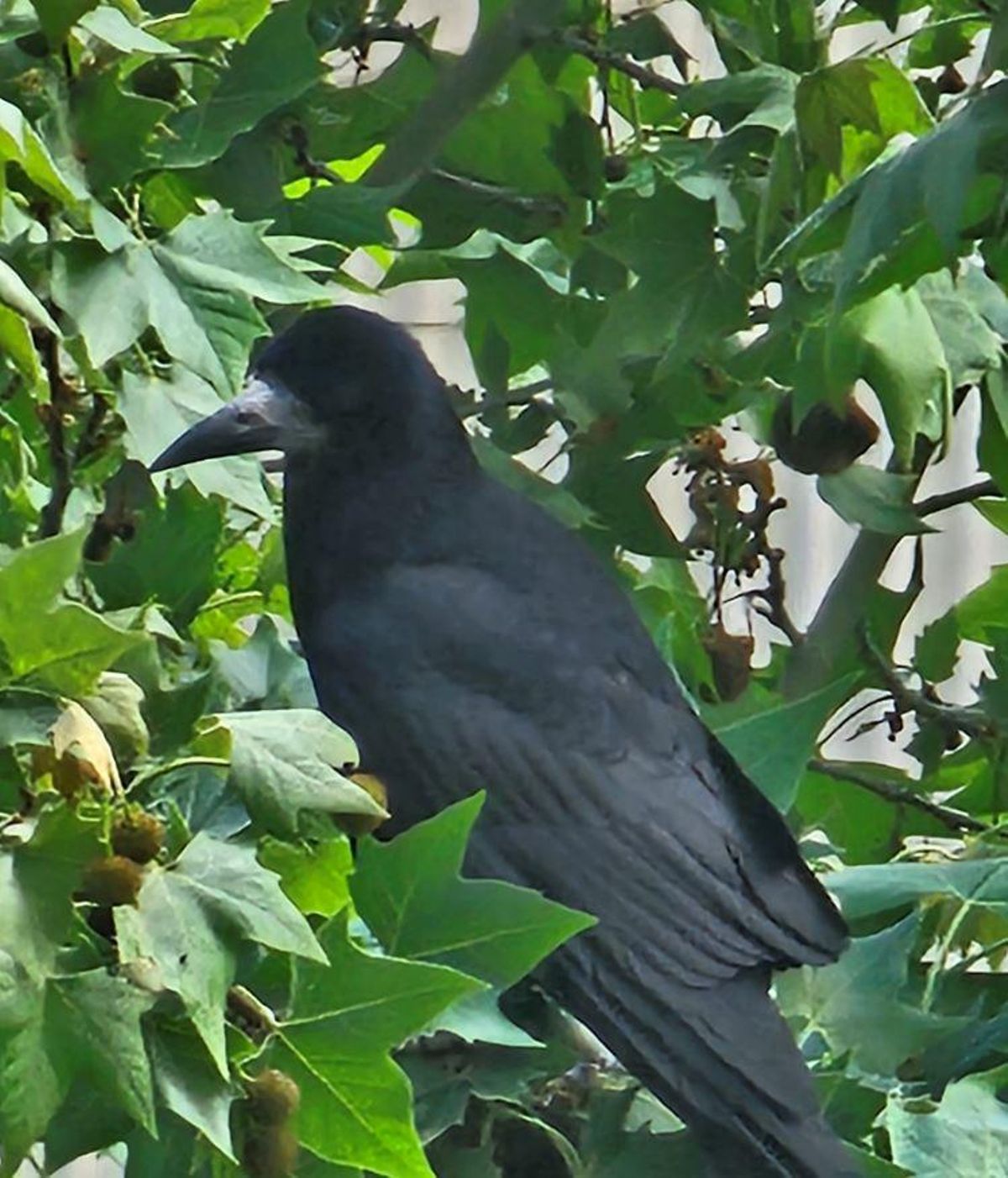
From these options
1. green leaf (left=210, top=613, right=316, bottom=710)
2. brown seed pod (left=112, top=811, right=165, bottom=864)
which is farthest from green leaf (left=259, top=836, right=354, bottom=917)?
green leaf (left=210, top=613, right=316, bottom=710)

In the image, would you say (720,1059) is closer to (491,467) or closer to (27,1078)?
(491,467)

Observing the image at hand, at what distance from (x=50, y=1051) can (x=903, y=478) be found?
716 mm

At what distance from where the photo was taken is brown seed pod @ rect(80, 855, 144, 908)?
0.68 metres

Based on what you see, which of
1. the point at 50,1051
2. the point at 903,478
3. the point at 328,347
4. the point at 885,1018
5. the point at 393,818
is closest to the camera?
the point at 50,1051

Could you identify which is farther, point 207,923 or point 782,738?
point 782,738

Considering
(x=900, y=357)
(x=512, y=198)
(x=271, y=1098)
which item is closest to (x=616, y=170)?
(x=512, y=198)

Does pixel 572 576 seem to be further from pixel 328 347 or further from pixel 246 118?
pixel 246 118

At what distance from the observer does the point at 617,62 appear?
1.29 m

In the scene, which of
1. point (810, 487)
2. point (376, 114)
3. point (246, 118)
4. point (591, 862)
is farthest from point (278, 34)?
point (810, 487)

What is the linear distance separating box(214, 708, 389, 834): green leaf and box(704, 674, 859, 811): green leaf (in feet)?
1.63

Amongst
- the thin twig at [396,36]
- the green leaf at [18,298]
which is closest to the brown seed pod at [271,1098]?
the green leaf at [18,298]

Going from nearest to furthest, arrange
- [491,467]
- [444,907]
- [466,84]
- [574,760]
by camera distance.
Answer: [444,907]
[466,84]
[574,760]
[491,467]

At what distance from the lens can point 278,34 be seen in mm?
1101

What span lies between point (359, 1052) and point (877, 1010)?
0.41 metres
